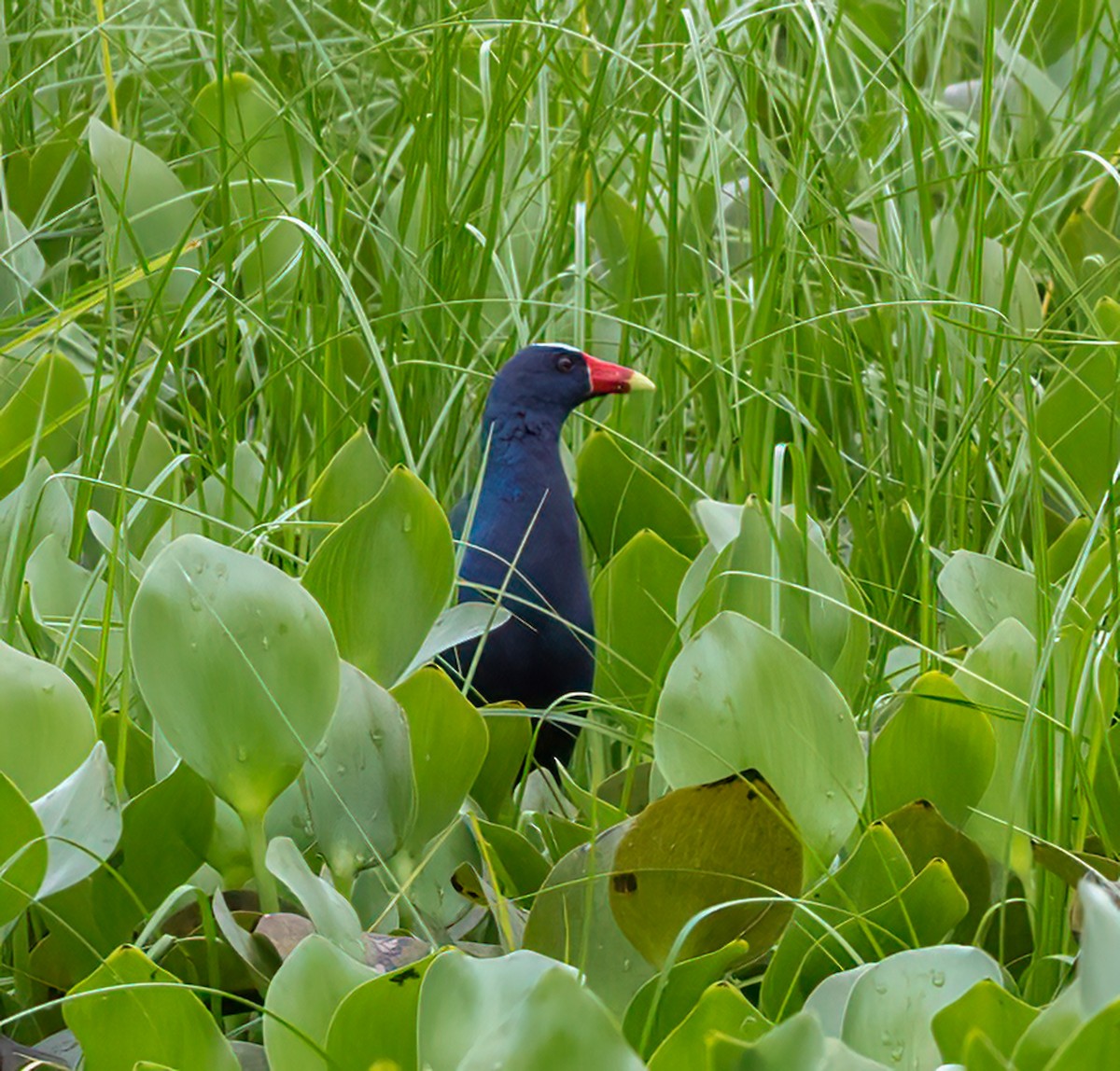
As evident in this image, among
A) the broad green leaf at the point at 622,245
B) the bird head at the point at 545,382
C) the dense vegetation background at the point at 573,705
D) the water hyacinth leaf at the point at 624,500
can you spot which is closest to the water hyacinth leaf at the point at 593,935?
the dense vegetation background at the point at 573,705

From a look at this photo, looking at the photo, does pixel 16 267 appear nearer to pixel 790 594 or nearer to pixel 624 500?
pixel 624 500

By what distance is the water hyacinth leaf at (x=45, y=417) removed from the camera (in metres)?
1.43

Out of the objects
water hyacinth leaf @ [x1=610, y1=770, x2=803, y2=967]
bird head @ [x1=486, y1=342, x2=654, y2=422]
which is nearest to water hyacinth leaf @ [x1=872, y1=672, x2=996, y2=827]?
water hyacinth leaf @ [x1=610, y1=770, x2=803, y2=967]

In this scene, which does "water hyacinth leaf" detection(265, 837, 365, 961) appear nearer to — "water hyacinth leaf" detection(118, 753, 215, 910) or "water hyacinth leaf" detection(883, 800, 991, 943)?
"water hyacinth leaf" detection(118, 753, 215, 910)

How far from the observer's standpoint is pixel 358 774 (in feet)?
3.17

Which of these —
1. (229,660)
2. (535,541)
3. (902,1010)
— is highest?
(229,660)

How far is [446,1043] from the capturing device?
0.69 metres

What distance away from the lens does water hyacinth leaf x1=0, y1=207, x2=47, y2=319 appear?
173 centimetres

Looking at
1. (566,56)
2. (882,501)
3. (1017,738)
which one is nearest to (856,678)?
(1017,738)

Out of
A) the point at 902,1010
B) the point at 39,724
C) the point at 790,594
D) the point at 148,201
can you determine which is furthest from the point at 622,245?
the point at 902,1010

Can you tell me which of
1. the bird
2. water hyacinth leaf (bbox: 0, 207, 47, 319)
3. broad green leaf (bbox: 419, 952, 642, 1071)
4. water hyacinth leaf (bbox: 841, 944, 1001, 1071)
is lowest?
the bird

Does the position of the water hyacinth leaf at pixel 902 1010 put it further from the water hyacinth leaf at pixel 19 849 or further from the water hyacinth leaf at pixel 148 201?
the water hyacinth leaf at pixel 148 201

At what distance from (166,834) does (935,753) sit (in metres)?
0.44

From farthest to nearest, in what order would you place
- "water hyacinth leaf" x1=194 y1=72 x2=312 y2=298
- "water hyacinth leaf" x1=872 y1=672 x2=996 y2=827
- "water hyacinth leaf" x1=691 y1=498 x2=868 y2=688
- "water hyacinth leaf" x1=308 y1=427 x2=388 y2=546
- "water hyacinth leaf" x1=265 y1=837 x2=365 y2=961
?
"water hyacinth leaf" x1=194 y1=72 x2=312 y2=298 → "water hyacinth leaf" x1=308 y1=427 x2=388 y2=546 → "water hyacinth leaf" x1=691 y1=498 x2=868 y2=688 → "water hyacinth leaf" x1=872 y1=672 x2=996 y2=827 → "water hyacinth leaf" x1=265 y1=837 x2=365 y2=961
